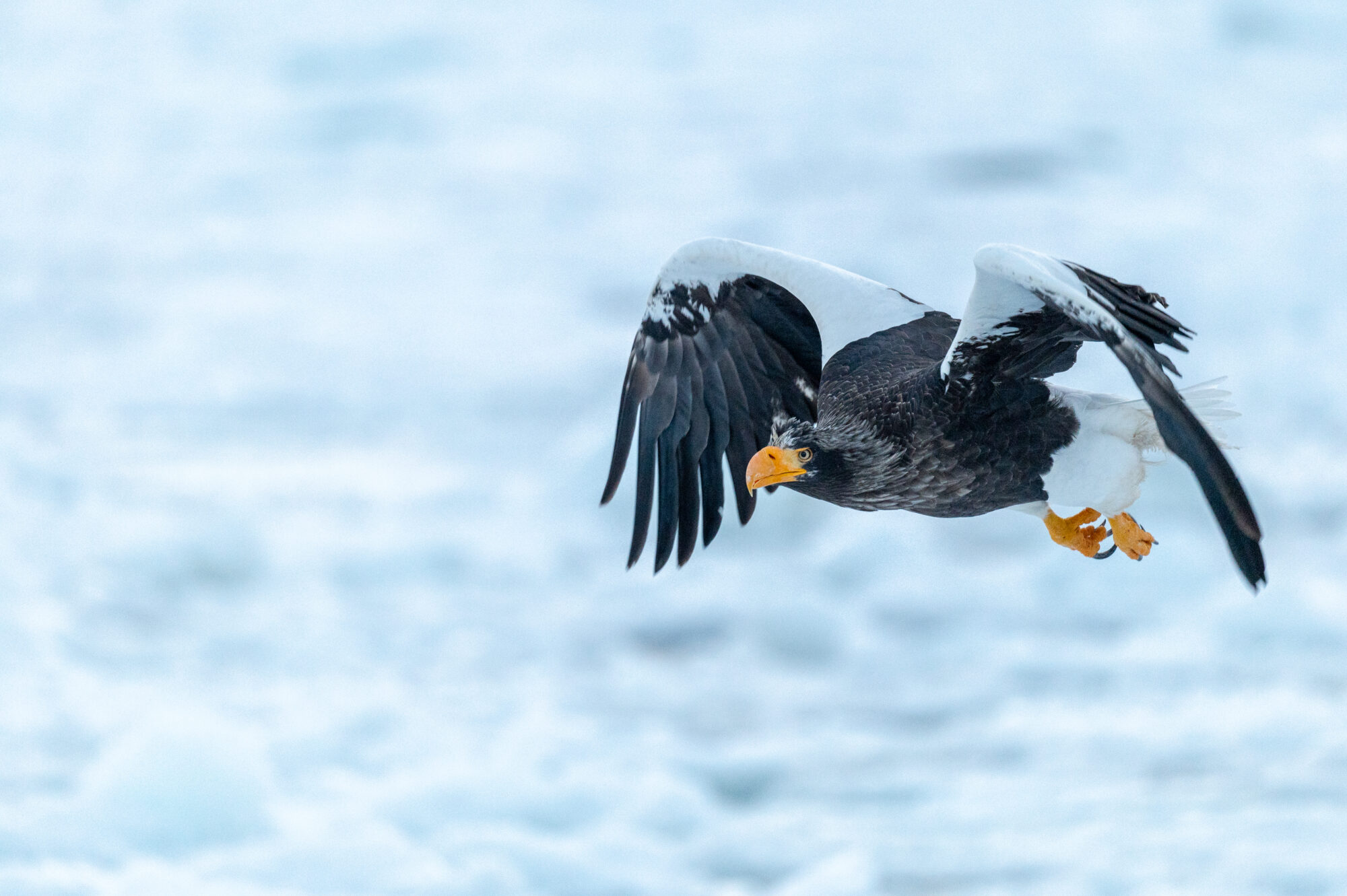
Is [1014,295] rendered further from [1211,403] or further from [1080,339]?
[1211,403]

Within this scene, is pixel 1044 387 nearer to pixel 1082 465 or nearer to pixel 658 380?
pixel 1082 465

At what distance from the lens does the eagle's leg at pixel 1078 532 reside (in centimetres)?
745

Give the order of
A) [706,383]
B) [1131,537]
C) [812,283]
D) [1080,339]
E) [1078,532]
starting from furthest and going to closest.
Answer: [706,383], [812,283], [1078,532], [1131,537], [1080,339]

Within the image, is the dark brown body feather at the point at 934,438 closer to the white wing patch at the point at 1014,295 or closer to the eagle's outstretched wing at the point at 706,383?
the white wing patch at the point at 1014,295

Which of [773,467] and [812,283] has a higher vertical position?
[812,283]

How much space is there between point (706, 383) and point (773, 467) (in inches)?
77.3

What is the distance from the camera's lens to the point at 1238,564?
17.7ft

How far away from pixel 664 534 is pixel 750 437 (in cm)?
68

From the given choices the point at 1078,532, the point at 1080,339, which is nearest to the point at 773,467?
the point at 1080,339

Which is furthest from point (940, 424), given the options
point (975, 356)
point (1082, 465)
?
point (1082, 465)

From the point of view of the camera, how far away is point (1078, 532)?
24.5ft

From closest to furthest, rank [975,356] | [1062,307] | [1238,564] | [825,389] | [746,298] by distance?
[1238,564], [1062,307], [975,356], [825,389], [746,298]

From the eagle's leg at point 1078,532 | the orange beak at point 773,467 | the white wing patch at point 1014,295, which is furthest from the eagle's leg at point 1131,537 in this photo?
the orange beak at point 773,467

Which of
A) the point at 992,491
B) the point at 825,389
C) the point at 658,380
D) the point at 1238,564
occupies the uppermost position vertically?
the point at 658,380
